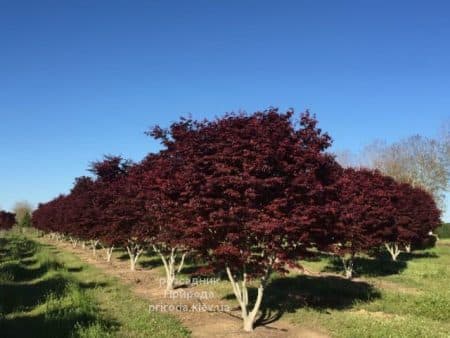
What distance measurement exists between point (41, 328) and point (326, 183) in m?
6.88

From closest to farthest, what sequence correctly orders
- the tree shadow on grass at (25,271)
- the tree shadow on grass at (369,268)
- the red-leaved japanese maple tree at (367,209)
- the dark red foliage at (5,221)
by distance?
the red-leaved japanese maple tree at (367,209) → the tree shadow on grass at (25,271) → the tree shadow on grass at (369,268) → the dark red foliage at (5,221)

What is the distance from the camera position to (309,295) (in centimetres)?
1541

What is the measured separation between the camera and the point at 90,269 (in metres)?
24.2

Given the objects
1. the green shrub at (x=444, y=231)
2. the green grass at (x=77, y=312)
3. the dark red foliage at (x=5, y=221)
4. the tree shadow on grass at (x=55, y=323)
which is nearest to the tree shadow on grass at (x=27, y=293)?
the green grass at (x=77, y=312)

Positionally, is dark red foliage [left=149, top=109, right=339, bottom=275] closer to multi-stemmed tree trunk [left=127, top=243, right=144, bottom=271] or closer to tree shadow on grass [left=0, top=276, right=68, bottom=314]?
tree shadow on grass [left=0, top=276, right=68, bottom=314]

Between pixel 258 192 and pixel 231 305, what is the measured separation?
4.83 metres

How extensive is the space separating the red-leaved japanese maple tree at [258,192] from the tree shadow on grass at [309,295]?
2111 millimetres

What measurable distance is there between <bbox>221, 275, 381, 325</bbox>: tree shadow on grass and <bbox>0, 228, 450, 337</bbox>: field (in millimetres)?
27

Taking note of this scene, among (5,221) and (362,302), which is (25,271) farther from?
(5,221)

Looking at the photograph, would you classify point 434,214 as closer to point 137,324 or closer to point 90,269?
point 90,269

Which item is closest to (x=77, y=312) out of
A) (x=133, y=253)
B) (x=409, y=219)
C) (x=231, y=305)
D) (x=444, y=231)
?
(x=231, y=305)

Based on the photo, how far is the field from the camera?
10.6 m

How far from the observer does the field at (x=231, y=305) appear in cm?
1057

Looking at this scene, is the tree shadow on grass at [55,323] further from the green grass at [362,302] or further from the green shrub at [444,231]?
the green shrub at [444,231]
